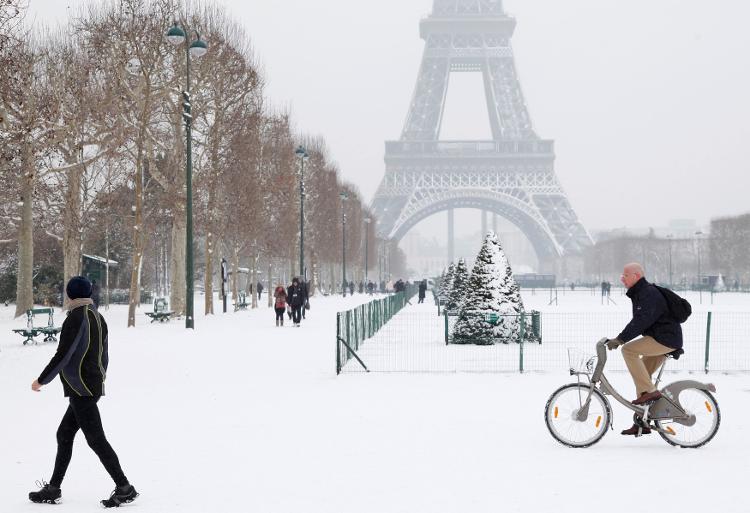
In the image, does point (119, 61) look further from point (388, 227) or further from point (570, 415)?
point (388, 227)

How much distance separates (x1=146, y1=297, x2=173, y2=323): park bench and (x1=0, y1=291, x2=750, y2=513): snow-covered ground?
15137 millimetres

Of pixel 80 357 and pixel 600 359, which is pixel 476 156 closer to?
pixel 600 359

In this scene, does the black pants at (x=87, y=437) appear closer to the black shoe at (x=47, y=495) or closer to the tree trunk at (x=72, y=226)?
the black shoe at (x=47, y=495)

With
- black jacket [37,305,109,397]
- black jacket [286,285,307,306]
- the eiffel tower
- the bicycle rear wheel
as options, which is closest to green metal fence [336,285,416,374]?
black jacket [286,285,307,306]

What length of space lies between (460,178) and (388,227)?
1318 cm

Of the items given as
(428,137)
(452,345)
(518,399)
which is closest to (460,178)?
(428,137)

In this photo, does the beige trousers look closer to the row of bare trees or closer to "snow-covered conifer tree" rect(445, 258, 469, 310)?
the row of bare trees

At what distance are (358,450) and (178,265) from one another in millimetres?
27436

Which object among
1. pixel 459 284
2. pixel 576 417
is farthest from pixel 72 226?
pixel 576 417

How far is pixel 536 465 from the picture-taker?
326 inches

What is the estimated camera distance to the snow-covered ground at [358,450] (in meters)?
7.06

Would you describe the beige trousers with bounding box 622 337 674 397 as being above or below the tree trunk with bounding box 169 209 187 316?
below

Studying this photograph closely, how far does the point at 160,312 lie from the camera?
3167cm

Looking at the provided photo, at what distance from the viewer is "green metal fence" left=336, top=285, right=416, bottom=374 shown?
1611cm
